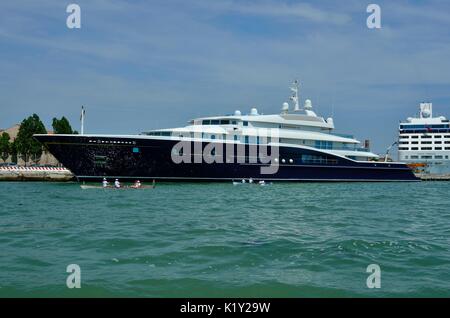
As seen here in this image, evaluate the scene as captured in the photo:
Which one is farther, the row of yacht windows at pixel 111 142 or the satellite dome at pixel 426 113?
the satellite dome at pixel 426 113

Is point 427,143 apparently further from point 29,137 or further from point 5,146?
point 5,146

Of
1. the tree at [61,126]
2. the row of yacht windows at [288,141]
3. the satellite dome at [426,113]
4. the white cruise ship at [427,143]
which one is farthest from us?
the satellite dome at [426,113]

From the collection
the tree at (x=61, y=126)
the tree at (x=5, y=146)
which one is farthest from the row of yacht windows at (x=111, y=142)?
the tree at (x=5, y=146)

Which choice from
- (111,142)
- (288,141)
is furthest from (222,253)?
(288,141)

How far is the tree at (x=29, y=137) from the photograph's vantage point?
6925 centimetres

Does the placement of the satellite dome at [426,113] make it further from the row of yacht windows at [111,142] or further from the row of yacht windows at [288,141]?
the row of yacht windows at [111,142]

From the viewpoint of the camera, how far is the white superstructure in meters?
42.5

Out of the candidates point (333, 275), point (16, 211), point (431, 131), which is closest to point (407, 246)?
point (333, 275)

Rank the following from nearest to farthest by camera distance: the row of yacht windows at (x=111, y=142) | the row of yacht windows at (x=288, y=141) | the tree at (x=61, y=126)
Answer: the row of yacht windows at (x=111, y=142) < the row of yacht windows at (x=288, y=141) < the tree at (x=61, y=126)

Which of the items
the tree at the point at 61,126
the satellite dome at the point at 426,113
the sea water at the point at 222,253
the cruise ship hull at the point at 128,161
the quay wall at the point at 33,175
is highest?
the satellite dome at the point at 426,113

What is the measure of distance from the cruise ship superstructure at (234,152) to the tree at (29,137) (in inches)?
1243

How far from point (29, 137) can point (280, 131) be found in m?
39.8

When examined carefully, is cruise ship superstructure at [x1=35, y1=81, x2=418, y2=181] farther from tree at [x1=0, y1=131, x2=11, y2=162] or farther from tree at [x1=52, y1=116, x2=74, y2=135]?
tree at [x1=0, y1=131, x2=11, y2=162]
